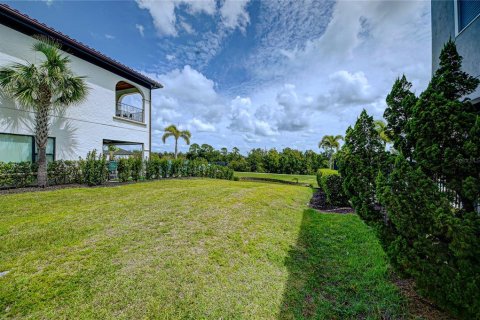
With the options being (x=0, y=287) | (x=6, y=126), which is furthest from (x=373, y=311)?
(x=6, y=126)

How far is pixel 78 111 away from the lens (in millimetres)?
10062

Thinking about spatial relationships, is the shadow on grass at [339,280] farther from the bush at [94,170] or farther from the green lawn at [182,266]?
the bush at [94,170]

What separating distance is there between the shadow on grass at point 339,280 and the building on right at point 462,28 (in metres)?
3.40

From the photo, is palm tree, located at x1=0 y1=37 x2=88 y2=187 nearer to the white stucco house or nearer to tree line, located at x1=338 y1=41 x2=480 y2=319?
the white stucco house

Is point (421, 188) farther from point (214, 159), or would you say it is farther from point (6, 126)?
point (214, 159)

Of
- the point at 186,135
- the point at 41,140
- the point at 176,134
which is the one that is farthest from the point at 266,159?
the point at 41,140

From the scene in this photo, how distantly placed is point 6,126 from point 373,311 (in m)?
12.0

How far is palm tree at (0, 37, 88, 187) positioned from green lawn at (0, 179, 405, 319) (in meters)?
3.78

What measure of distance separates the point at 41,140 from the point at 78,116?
236cm

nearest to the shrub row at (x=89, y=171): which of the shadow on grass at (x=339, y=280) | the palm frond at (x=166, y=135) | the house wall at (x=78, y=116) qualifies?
the house wall at (x=78, y=116)

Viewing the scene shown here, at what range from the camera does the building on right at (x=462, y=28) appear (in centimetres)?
361

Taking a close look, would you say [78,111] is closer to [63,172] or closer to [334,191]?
[63,172]

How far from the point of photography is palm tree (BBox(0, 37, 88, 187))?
295 inches

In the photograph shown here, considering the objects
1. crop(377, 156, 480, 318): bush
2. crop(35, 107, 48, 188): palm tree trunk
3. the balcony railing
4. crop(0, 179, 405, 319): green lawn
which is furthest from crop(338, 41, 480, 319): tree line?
the balcony railing
